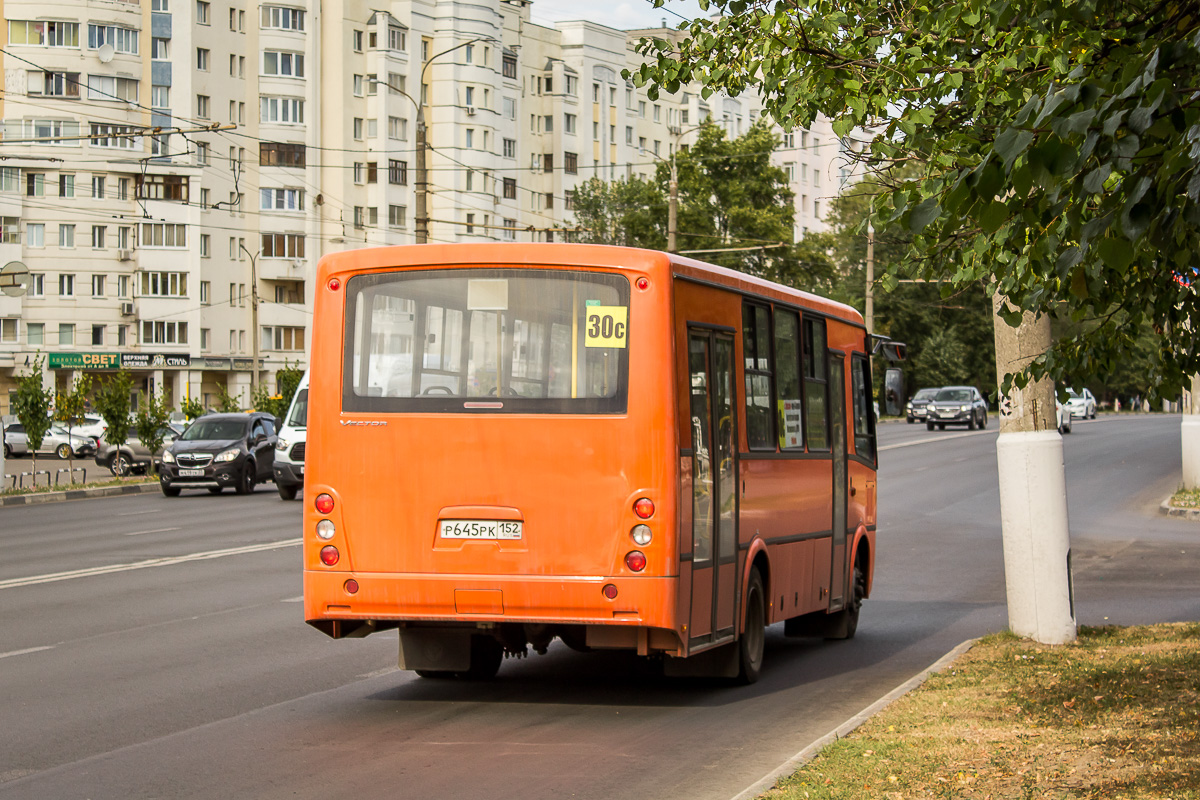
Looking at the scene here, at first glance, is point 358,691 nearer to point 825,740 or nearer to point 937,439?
point 825,740

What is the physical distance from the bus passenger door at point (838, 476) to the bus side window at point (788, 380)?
0.92 meters

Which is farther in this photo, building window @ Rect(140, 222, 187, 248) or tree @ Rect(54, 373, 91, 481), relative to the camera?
building window @ Rect(140, 222, 187, 248)

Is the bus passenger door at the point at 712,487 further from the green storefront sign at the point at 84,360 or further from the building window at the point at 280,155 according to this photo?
the building window at the point at 280,155

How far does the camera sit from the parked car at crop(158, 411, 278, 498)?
3331cm

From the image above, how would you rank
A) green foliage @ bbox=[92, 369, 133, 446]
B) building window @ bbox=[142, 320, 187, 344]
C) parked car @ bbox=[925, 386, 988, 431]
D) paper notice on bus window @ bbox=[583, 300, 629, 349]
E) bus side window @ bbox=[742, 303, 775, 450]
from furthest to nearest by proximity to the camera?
building window @ bbox=[142, 320, 187, 344]
parked car @ bbox=[925, 386, 988, 431]
green foliage @ bbox=[92, 369, 133, 446]
bus side window @ bbox=[742, 303, 775, 450]
paper notice on bus window @ bbox=[583, 300, 629, 349]

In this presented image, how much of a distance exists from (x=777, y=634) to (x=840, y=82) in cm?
580

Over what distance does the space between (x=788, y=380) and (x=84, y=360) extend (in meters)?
72.1

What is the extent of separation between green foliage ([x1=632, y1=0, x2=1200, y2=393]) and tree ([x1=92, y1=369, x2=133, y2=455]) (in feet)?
90.6

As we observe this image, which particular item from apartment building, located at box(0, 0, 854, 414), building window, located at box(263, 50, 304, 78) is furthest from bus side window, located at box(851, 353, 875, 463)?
building window, located at box(263, 50, 304, 78)

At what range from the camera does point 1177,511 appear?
26.7 m

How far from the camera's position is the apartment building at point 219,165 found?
258 feet

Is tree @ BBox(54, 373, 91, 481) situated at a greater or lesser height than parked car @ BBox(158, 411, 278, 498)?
greater

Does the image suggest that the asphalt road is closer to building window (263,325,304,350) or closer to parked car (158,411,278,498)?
parked car (158,411,278,498)

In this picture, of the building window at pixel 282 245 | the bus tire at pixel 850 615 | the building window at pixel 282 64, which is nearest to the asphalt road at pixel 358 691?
the bus tire at pixel 850 615
